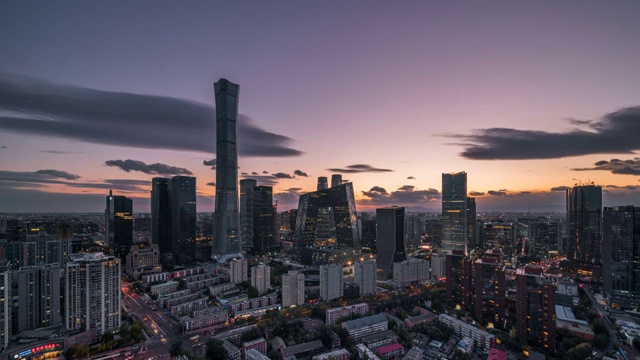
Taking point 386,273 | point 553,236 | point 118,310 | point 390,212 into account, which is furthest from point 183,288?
point 553,236

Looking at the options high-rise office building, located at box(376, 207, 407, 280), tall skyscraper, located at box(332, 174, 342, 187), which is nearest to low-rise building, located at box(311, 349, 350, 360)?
high-rise office building, located at box(376, 207, 407, 280)

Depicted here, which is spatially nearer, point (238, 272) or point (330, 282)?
point (330, 282)

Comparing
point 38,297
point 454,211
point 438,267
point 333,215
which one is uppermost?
point 454,211

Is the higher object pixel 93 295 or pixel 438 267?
pixel 93 295

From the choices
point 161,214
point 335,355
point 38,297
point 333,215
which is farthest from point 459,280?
point 161,214

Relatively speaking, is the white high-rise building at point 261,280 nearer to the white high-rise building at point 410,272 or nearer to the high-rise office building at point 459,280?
A: the white high-rise building at point 410,272

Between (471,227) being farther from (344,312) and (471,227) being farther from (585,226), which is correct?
(344,312)

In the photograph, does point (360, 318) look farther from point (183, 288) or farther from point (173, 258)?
point (173, 258)

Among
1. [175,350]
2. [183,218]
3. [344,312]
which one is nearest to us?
[175,350]
